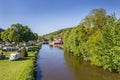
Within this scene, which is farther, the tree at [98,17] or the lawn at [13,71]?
the tree at [98,17]

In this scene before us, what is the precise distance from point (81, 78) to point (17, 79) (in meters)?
10.2

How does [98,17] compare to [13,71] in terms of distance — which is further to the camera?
[98,17]

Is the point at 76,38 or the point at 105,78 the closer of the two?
the point at 105,78

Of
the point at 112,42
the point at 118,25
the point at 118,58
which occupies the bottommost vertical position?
the point at 118,58

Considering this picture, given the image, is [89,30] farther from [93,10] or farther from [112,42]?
[112,42]

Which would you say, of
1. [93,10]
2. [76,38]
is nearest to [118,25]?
[93,10]

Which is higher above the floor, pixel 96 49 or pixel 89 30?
pixel 89 30

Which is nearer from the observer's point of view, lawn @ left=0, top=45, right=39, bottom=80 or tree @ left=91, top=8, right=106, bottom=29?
lawn @ left=0, top=45, right=39, bottom=80

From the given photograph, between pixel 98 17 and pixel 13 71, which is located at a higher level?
pixel 98 17

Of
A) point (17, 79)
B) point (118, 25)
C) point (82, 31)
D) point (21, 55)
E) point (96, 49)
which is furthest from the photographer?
point (82, 31)

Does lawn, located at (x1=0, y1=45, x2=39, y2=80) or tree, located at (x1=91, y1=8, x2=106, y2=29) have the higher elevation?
tree, located at (x1=91, y1=8, x2=106, y2=29)

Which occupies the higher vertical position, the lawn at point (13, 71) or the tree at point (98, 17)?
the tree at point (98, 17)

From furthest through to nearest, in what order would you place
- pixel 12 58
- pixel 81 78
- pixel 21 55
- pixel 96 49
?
1. pixel 21 55
2. pixel 12 58
3. pixel 96 49
4. pixel 81 78

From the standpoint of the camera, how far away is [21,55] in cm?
4916
